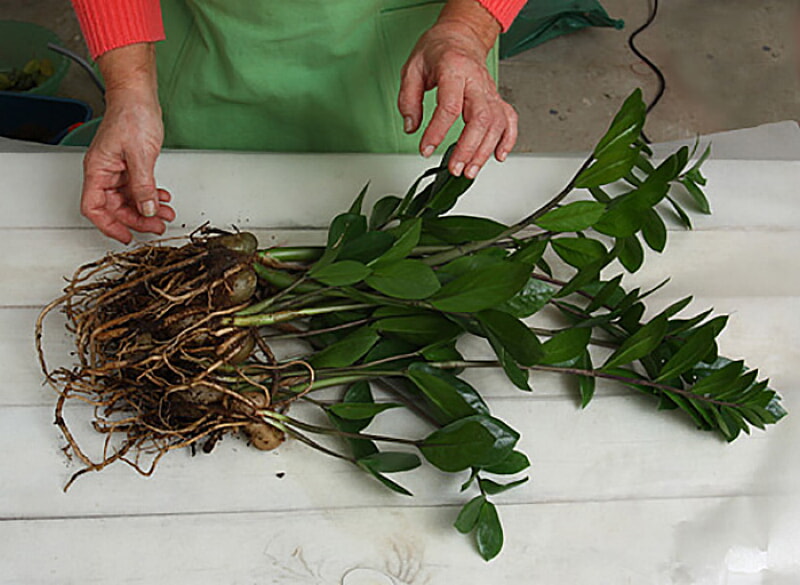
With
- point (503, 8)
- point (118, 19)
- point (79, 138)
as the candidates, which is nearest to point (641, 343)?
point (503, 8)

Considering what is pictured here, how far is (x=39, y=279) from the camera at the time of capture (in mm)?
824

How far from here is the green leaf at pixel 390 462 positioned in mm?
688

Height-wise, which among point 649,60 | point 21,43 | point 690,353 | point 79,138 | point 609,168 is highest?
point 609,168

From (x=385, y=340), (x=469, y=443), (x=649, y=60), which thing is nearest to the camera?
(x=469, y=443)

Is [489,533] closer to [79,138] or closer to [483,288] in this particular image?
[483,288]

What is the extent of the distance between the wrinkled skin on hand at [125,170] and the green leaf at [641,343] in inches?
18.5

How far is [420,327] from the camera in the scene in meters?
0.75

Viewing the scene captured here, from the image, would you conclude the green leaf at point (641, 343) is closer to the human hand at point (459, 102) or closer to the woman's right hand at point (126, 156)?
the human hand at point (459, 102)

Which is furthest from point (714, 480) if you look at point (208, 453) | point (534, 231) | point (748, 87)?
point (748, 87)

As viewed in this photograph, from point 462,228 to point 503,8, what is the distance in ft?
0.77

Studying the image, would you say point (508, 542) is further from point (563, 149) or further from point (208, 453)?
point (563, 149)

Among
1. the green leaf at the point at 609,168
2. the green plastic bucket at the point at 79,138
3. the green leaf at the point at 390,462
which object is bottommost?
the green plastic bucket at the point at 79,138

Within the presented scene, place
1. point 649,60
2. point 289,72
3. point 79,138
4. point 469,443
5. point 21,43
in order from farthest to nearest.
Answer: point 649,60, point 21,43, point 79,138, point 289,72, point 469,443

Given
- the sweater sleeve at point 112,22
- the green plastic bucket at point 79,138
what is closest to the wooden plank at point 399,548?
the sweater sleeve at point 112,22
